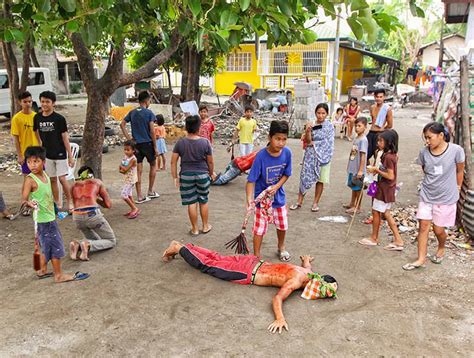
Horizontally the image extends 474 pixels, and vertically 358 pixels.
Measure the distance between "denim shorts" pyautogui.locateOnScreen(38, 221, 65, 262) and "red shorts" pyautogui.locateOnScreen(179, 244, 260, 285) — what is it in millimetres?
1157

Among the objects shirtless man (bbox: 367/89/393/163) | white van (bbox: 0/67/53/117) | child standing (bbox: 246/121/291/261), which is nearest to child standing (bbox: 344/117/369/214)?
shirtless man (bbox: 367/89/393/163)

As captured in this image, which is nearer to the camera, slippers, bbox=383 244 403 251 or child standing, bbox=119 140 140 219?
slippers, bbox=383 244 403 251

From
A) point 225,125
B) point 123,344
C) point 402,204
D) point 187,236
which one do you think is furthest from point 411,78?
point 123,344

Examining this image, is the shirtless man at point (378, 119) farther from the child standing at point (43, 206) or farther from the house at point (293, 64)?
the house at point (293, 64)

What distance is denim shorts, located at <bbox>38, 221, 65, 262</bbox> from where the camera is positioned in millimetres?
3807

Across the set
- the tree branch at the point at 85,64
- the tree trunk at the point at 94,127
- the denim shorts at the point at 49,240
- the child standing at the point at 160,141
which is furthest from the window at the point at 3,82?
the denim shorts at the point at 49,240

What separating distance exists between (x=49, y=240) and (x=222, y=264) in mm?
1614

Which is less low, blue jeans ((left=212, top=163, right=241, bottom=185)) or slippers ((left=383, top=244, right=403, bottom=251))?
blue jeans ((left=212, top=163, right=241, bottom=185))

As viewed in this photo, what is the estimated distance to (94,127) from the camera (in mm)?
6344

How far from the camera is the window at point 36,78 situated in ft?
54.7

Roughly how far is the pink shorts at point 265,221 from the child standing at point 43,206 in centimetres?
181

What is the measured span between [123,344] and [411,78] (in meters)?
29.5

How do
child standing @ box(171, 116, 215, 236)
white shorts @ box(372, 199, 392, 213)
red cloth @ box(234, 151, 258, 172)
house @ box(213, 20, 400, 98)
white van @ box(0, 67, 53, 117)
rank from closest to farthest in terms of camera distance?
white shorts @ box(372, 199, 392, 213) < child standing @ box(171, 116, 215, 236) < red cloth @ box(234, 151, 258, 172) < white van @ box(0, 67, 53, 117) < house @ box(213, 20, 400, 98)

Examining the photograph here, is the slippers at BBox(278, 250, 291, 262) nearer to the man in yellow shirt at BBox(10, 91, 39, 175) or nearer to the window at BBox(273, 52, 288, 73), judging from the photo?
the man in yellow shirt at BBox(10, 91, 39, 175)
